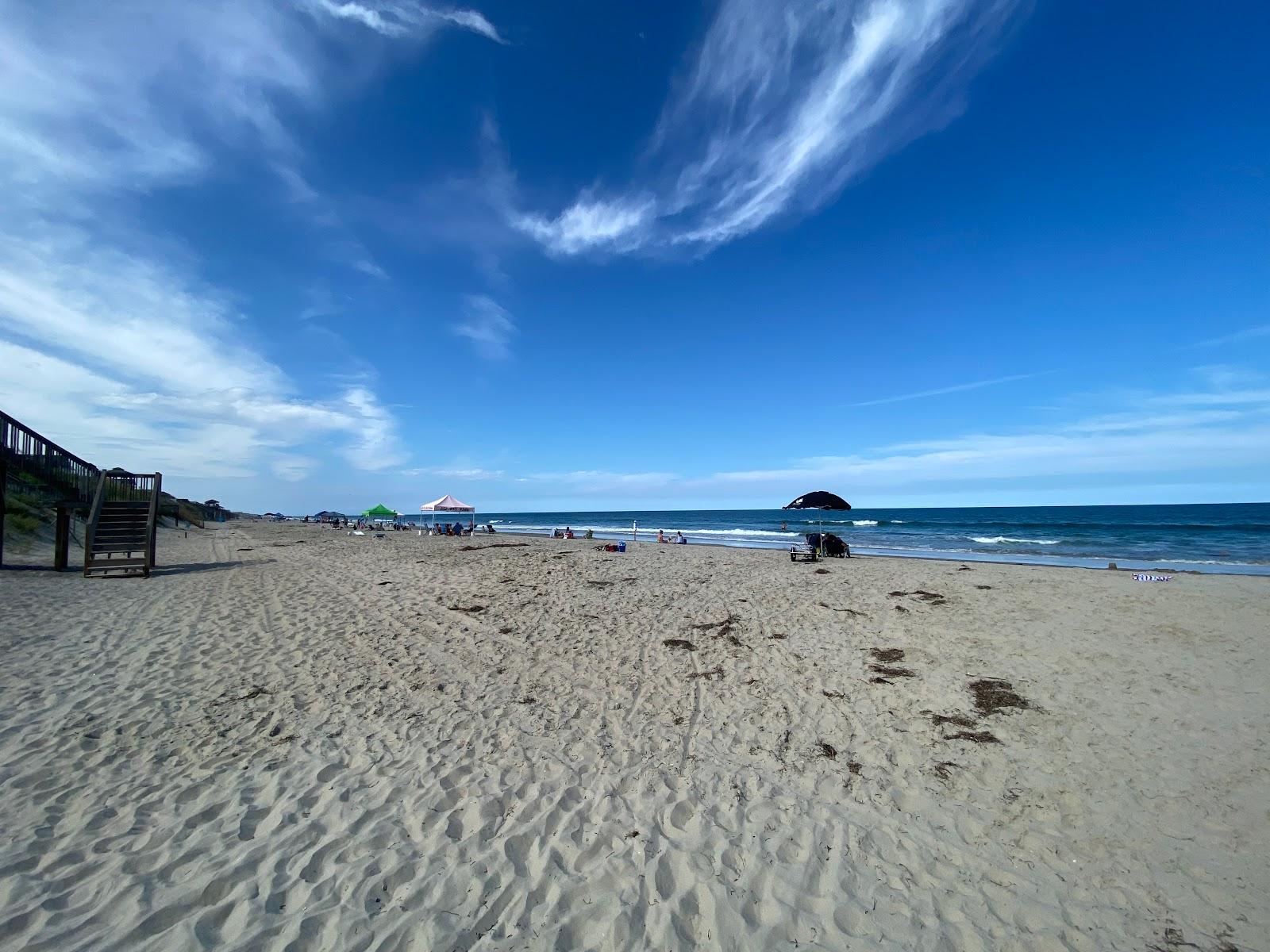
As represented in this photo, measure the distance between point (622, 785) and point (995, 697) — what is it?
4.95m

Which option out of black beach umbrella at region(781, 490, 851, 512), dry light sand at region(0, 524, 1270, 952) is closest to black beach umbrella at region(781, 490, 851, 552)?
A: black beach umbrella at region(781, 490, 851, 512)

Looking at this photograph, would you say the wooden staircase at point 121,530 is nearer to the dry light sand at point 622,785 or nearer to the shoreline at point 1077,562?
the dry light sand at point 622,785

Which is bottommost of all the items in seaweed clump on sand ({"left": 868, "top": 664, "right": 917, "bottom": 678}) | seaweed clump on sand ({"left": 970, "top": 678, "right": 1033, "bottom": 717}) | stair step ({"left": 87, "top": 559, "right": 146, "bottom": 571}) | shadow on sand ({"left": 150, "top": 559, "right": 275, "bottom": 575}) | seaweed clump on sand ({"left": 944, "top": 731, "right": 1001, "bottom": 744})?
seaweed clump on sand ({"left": 944, "top": 731, "right": 1001, "bottom": 744})

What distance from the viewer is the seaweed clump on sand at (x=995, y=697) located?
6500 millimetres

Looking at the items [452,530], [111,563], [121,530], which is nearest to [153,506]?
[121,530]

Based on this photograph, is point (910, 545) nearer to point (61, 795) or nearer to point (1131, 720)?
point (1131, 720)

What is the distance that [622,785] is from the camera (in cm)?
483

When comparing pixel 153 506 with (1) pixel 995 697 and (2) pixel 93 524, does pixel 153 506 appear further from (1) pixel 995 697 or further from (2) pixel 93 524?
(1) pixel 995 697

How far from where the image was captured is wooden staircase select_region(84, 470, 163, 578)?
45.8ft

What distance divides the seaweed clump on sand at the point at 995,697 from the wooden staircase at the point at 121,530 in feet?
59.8

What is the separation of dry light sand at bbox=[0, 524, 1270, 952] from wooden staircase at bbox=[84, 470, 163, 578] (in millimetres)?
4663

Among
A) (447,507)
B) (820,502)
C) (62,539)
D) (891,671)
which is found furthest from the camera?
(447,507)

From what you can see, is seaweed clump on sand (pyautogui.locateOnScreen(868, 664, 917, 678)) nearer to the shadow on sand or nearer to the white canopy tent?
the shadow on sand

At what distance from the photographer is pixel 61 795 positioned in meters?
4.27
